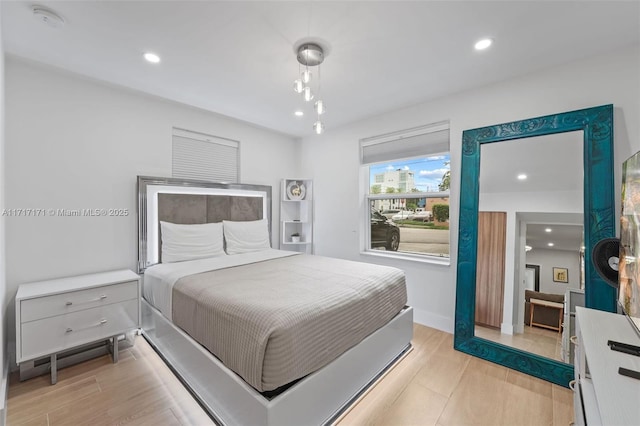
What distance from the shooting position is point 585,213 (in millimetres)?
1985

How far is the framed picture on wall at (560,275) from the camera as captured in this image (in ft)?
6.70

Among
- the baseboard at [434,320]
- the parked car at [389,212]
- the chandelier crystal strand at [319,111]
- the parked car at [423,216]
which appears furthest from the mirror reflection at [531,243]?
the chandelier crystal strand at [319,111]

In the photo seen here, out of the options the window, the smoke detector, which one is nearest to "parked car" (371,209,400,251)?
the window

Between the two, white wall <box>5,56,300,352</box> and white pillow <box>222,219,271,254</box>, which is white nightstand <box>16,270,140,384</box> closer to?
white wall <box>5,56,300,352</box>

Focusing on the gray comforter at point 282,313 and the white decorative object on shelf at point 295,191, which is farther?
the white decorative object on shelf at point 295,191

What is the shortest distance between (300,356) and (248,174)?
2.86 meters

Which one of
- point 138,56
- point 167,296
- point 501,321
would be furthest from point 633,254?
point 138,56

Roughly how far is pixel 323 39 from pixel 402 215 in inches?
88.5

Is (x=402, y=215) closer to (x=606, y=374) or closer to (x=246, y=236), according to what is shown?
(x=246, y=236)

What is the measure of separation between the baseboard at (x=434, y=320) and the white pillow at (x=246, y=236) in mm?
2083

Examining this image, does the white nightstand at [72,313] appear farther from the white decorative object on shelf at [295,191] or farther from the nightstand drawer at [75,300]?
the white decorative object on shelf at [295,191]

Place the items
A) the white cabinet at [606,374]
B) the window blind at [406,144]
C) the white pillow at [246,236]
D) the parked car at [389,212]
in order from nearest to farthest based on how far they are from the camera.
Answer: the white cabinet at [606,374], the window blind at [406,144], the white pillow at [246,236], the parked car at [389,212]

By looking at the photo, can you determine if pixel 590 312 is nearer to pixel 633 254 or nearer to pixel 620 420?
pixel 633 254

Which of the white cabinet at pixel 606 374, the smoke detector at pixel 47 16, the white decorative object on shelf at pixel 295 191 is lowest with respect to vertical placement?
the white cabinet at pixel 606 374
